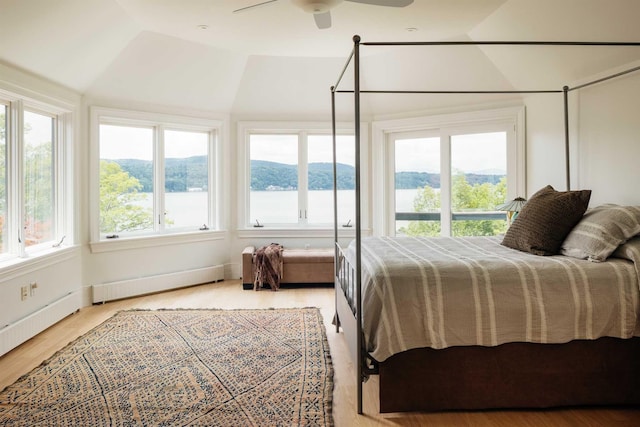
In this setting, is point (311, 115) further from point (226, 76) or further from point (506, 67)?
point (506, 67)

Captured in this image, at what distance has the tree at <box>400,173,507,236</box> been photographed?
5281 millimetres

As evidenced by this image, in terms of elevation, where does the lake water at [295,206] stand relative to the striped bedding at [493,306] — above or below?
above

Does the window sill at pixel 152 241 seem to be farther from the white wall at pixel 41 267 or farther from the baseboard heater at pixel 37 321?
the baseboard heater at pixel 37 321

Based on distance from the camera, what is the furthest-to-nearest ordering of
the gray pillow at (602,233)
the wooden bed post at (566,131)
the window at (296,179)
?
the window at (296,179), the wooden bed post at (566,131), the gray pillow at (602,233)

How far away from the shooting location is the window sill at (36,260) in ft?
11.4

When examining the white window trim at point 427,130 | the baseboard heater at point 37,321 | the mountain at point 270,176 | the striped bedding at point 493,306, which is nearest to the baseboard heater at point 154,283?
Result: the baseboard heater at point 37,321

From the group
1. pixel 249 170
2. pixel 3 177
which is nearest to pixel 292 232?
pixel 249 170

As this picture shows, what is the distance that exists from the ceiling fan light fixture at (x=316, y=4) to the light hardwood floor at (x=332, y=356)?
2322mm

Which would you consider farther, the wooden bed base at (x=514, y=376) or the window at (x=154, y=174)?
the window at (x=154, y=174)

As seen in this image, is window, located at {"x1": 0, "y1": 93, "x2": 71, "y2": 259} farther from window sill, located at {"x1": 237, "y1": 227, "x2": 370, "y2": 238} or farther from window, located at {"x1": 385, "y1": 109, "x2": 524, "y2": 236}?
window, located at {"x1": 385, "y1": 109, "x2": 524, "y2": 236}

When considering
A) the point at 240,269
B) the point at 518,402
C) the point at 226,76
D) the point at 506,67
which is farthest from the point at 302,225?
the point at 518,402

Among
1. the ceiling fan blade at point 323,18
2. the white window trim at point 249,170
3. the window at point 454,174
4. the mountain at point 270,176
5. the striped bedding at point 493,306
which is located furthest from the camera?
the white window trim at point 249,170

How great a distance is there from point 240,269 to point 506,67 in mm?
3905

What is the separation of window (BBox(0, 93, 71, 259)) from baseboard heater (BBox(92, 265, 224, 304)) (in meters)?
0.74
